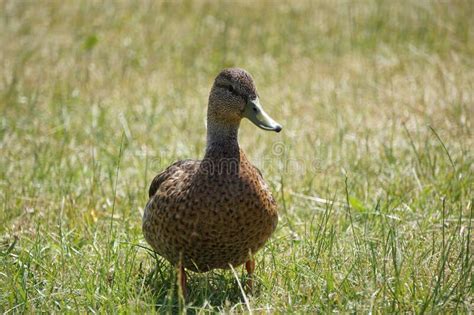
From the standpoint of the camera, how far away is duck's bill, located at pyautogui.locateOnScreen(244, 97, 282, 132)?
343 cm

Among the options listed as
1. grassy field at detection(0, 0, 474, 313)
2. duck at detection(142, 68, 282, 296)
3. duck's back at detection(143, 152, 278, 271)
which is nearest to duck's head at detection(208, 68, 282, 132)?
duck at detection(142, 68, 282, 296)

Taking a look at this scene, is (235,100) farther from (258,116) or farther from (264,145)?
(264,145)

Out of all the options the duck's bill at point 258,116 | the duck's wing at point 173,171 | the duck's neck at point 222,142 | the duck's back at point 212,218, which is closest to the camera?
the duck's back at point 212,218

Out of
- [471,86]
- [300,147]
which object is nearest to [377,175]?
[300,147]

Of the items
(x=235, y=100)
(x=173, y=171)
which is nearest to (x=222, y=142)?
(x=235, y=100)

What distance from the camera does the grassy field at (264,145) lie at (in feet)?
11.1

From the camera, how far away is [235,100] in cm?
355

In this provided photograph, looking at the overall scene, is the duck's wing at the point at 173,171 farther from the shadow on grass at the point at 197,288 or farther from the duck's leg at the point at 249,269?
the duck's leg at the point at 249,269

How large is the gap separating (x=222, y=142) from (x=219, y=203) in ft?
1.35

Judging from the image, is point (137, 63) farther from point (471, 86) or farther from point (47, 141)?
point (471, 86)

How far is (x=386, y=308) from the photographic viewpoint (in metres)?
3.04

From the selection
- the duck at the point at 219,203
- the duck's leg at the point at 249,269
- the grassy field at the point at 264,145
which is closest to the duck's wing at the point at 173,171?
the duck at the point at 219,203

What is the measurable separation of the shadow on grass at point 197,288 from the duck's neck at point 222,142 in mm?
612

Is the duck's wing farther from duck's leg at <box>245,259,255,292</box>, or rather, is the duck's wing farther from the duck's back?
duck's leg at <box>245,259,255,292</box>
